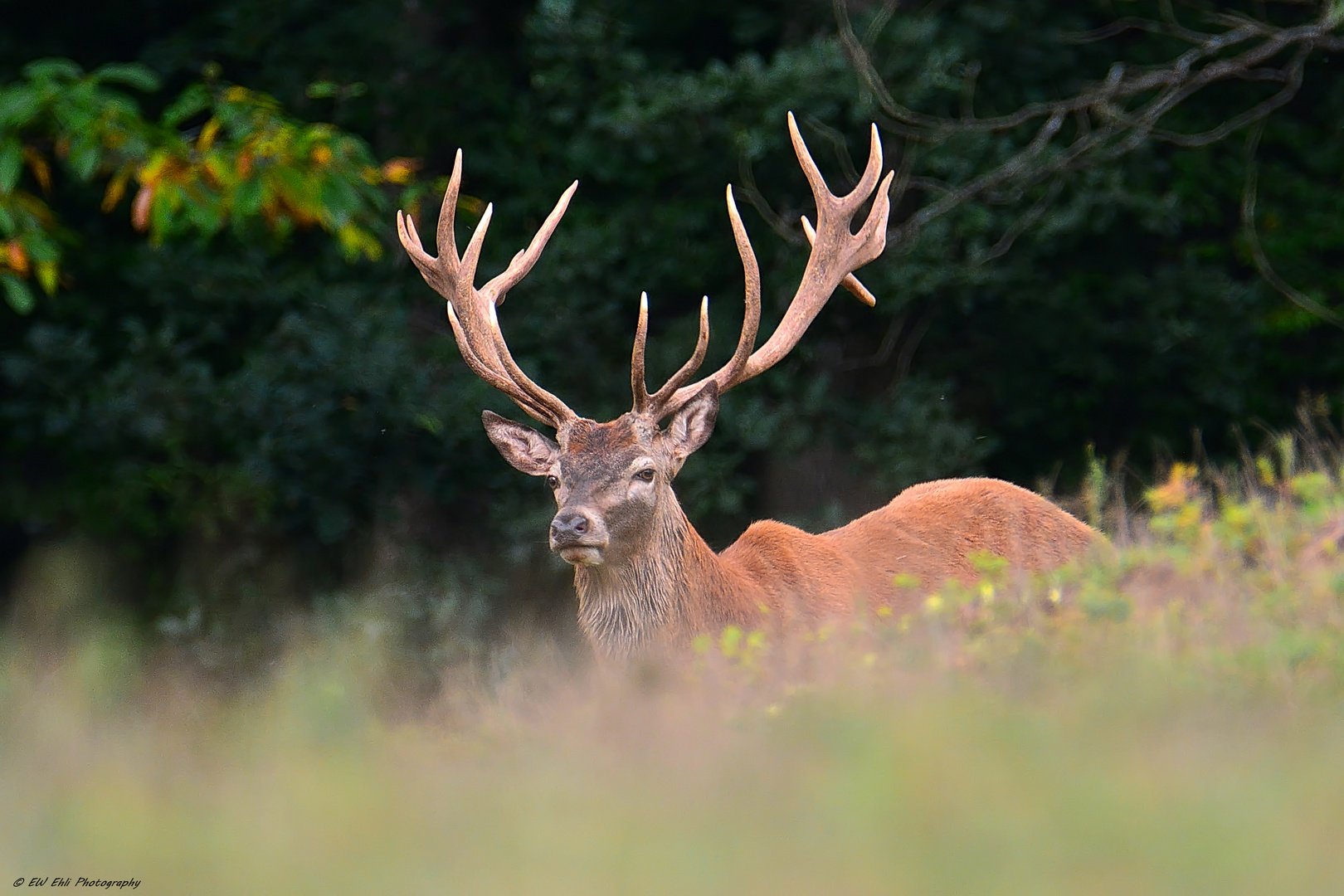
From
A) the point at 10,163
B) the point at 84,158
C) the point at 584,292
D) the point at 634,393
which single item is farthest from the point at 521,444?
the point at 584,292

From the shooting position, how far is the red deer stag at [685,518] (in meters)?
5.99

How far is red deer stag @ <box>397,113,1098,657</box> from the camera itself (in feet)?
19.7

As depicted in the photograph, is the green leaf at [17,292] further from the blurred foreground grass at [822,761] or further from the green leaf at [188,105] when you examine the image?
the blurred foreground grass at [822,761]

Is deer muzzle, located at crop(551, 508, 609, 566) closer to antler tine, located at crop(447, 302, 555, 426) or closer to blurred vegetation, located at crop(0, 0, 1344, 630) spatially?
antler tine, located at crop(447, 302, 555, 426)

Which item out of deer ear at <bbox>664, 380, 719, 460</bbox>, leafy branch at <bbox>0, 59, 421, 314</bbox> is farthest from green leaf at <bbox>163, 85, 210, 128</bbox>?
deer ear at <bbox>664, 380, 719, 460</bbox>

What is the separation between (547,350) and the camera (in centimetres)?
1103

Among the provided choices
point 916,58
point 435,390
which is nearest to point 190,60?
point 435,390

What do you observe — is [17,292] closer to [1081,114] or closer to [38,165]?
[38,165]

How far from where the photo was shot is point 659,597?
20.0 feet

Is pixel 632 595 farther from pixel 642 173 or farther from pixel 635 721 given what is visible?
pixel 642 173

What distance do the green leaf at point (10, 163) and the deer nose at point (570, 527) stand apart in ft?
11.3

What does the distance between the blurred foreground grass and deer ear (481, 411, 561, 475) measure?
5.06ft

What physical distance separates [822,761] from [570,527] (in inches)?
86.7

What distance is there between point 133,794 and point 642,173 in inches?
309
